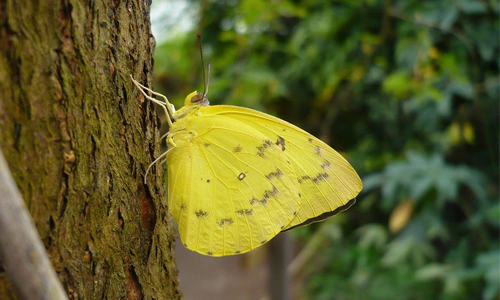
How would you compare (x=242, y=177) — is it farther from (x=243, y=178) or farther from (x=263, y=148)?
(x=263, y=148)

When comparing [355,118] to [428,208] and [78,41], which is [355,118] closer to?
[428,208]

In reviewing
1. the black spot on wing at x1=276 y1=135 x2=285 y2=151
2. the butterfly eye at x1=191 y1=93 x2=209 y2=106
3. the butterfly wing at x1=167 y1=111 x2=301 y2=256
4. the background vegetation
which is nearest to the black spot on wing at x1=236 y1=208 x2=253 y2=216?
the butterfly wing at x1=167 y1=111 x2=301 y2=256

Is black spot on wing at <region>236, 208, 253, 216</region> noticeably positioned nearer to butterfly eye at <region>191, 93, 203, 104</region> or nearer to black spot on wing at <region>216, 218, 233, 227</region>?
black spot on wing at <region>216, 218, 233, 227</region>

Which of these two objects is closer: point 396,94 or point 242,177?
point 242,177

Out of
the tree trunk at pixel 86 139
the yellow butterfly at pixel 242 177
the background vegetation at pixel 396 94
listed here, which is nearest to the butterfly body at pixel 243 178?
the yellow butterfly at pixel 242 177

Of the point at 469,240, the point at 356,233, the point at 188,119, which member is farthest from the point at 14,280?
the point at 356,233

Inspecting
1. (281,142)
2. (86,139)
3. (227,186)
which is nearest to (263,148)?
(281,142)
